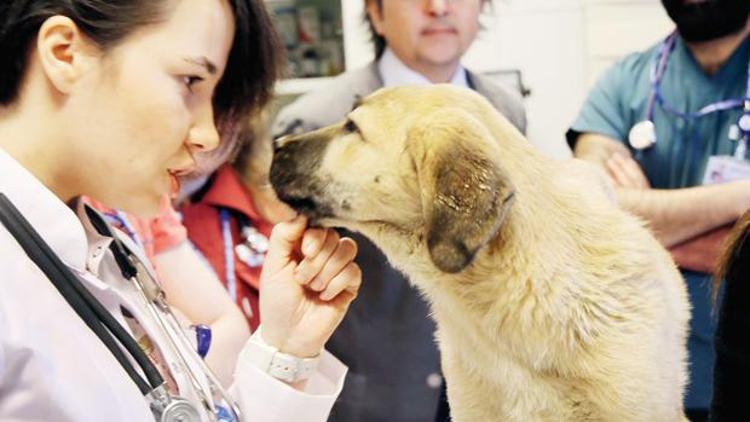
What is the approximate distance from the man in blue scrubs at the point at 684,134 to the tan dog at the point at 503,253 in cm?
45

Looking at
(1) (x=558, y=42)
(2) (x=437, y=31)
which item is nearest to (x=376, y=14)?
(2) (x=437, y=31)

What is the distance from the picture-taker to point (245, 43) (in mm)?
1019

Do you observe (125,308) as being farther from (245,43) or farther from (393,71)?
(393,71)

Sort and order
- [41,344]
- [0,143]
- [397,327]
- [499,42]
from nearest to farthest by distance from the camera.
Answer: [41,344] < [0,143] < [397,327] < [499,42]

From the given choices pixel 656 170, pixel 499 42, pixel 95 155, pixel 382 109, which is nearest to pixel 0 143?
pixel 95 155

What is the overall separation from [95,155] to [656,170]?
42.1 inches

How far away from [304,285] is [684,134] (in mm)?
869

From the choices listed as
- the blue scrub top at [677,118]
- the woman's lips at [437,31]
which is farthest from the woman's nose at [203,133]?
the blue scrub top at [677,118]

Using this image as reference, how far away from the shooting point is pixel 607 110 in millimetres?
1636

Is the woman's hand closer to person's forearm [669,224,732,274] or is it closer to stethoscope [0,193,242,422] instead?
stethoscope [0,193,242,422]

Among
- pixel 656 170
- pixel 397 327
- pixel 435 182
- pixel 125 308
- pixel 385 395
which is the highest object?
pixel 435 182

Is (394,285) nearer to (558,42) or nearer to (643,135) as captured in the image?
(643,135)

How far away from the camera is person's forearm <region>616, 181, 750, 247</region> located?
4.58 feet

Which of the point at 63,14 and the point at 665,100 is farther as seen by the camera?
the point at 665,100
